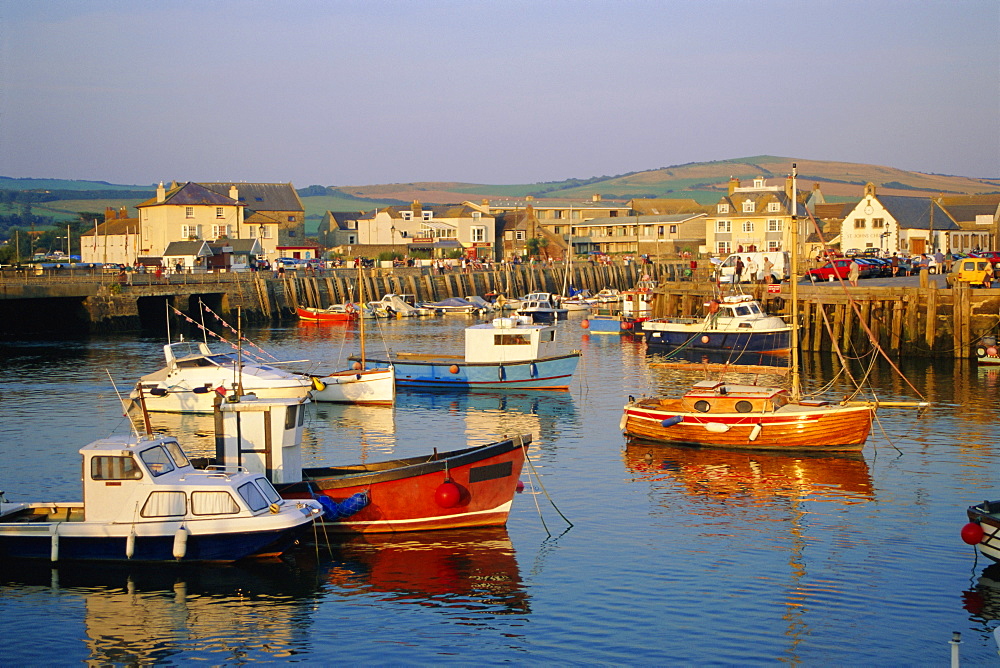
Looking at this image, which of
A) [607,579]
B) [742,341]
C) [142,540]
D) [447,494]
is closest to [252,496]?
[142,540]

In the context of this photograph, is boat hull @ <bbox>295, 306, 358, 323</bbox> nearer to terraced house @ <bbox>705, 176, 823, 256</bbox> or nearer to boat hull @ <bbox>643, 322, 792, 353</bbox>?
boat hull @ <bbox>643, 322, 792, 353</bbox>

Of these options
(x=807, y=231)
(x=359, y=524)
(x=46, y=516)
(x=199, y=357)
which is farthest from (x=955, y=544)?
(x=807, y=231)

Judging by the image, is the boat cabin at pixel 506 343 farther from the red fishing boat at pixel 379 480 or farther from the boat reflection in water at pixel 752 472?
the red fishing boat at pixel 379 480

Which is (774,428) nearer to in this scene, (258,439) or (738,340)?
(258,439)

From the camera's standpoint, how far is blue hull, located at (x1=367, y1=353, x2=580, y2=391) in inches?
1777

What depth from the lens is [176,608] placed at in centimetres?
1931

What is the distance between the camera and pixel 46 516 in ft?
70.9

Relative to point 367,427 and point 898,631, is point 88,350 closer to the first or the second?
point 367,427

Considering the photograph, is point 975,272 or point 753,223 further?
point 753,223

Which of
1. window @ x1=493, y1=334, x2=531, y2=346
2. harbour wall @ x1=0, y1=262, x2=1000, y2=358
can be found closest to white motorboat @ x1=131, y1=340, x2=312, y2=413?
harbour wall @ x1=0, y1=262, x2=1000, y2=358

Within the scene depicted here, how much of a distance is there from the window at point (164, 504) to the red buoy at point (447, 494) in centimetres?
521

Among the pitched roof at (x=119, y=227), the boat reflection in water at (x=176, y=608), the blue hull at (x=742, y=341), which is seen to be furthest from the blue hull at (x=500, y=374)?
the pitched roof at (x=119, y=227)

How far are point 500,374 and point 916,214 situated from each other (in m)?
74.1

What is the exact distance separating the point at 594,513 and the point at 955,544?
7.94 m
